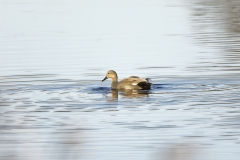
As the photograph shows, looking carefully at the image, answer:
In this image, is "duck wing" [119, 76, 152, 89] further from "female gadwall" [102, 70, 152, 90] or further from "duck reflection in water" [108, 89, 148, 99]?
"duck reflection in water" [108, 89, 148, 99]

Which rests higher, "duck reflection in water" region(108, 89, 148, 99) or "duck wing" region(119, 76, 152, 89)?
"duck wing" region(119, 76, 152, 89)

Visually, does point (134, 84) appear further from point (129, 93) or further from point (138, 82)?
point (129, 93)

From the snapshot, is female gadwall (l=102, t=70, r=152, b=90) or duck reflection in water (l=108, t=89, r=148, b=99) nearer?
duck reflection in water (l=108, t=89, r=148, b=99)

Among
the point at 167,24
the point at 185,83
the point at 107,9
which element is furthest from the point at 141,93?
the point at 107,9

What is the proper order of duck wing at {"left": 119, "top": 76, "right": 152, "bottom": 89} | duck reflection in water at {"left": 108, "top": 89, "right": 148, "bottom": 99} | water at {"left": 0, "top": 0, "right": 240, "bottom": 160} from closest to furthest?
1. water at {"left": 0, "top": 0, "right": 240, "bottom": 160}
2. duck reflection in water at {"left": 108, "top": 89, "right": 148, "bottom": 99}
3. duck wing at {"left": 119, "top": 76, "right": 152, "bottom": 89}

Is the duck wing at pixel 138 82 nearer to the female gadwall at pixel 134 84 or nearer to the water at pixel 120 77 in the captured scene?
the female gadwall at pixel 134 84

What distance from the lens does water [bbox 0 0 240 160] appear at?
9513 mm

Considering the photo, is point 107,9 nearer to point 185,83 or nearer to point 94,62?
point 94,62

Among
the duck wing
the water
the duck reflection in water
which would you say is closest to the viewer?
the water

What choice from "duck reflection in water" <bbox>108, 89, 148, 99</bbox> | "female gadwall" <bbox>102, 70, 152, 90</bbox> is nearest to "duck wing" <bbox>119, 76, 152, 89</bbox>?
"female gadwall" <bbox>102, 70, 152, 90</bbox>

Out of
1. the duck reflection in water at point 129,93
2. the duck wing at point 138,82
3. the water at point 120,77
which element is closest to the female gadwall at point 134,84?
the duck wing at point 138,82

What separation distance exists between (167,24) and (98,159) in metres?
18.0

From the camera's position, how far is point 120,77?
17125 mm

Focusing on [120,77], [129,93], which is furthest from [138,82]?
[120,77]
